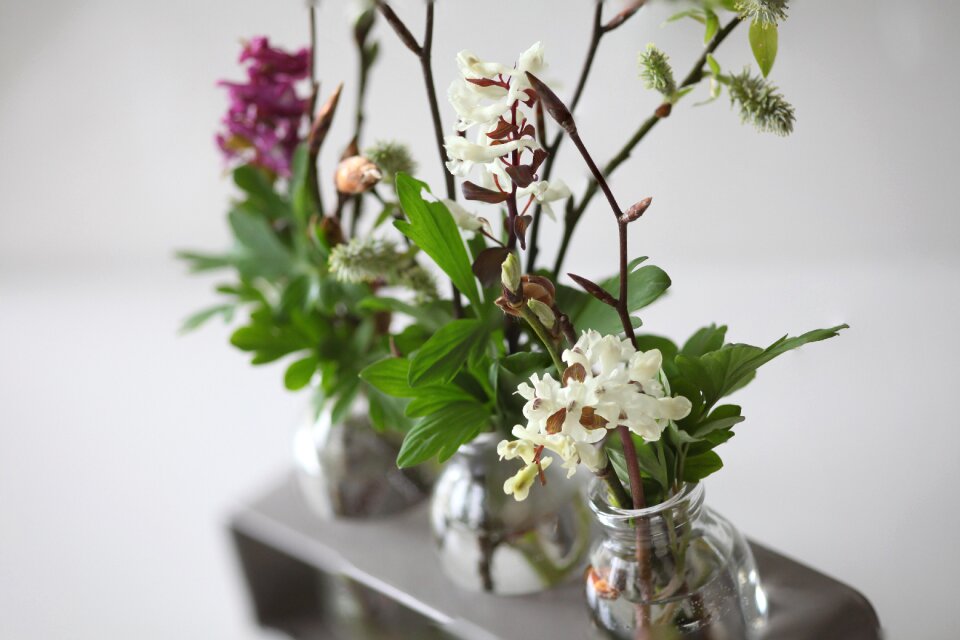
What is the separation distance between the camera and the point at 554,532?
62cm

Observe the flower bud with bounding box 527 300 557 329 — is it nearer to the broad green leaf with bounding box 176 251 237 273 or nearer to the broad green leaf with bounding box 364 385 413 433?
the broad green leaf with bounding box 364 385 413 433

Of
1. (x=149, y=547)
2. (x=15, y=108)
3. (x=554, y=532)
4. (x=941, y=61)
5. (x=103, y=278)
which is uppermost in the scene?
(x=15, y=108)

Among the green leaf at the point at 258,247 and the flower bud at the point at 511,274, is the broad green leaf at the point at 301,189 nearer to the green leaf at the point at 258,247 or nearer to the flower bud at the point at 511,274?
the green leaf at the point at 258,247

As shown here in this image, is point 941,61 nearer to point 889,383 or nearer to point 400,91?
point 889,383

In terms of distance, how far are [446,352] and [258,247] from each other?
248 millimetres

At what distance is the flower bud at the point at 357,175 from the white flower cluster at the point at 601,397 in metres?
0.17

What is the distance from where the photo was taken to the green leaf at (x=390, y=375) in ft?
1.77

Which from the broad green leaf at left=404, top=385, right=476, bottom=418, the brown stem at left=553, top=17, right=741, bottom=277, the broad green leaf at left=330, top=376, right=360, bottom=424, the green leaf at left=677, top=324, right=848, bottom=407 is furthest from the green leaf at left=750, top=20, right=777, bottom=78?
the broad green leaf at left=330, top=376, right=360, bottom=424

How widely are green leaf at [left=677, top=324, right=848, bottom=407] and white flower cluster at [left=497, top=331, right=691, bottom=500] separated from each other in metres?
0.05

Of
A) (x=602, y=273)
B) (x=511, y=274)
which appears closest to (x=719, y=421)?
(x=511, y=274)

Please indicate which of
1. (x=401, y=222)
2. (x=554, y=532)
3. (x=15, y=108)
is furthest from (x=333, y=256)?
(x=15, y=108)

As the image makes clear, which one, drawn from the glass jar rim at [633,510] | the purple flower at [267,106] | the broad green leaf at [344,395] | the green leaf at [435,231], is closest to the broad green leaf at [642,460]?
the glass jar rim at [633,510]

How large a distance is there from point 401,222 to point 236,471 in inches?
27.4

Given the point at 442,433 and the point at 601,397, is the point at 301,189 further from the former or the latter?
the point at 601,397
